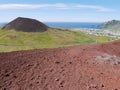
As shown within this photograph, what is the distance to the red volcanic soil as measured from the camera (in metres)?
16.5

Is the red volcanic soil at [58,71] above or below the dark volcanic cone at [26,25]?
above

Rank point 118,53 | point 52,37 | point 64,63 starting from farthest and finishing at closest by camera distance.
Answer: point 52,37 → point 118,53 → point 64,63

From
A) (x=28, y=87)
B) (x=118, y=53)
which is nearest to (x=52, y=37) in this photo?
(x=118, y=53)

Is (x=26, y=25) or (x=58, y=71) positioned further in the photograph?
(x=26, y=25)

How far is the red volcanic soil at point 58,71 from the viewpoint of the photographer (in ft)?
54.2

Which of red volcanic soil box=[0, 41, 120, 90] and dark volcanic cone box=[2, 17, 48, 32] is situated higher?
red volcanic soil box=[0, 41, 120, 90]

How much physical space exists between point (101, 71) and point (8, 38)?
12963cm

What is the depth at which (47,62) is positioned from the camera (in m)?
20.0

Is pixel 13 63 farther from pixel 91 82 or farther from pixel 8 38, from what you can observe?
pixel 8 38

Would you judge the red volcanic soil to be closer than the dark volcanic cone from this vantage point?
Yes

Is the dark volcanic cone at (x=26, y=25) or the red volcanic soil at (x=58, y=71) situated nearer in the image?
the red volcanic soil at (x=58, y=71)

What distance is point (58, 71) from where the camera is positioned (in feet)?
60.6

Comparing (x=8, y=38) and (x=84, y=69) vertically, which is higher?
(x=84, y=69)

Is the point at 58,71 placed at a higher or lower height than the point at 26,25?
higher
